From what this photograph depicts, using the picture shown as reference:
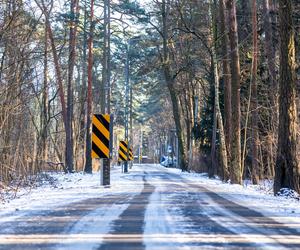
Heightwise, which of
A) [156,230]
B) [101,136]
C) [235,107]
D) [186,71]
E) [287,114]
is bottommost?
[156,230]

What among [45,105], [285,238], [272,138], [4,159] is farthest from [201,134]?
[285,238]

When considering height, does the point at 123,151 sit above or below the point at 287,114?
below

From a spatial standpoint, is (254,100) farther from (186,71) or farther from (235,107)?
(186,71)

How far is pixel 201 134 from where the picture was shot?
3575 centimetres

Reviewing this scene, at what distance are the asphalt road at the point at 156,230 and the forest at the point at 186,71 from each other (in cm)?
530

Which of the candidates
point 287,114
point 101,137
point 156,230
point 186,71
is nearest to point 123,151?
point 186,71

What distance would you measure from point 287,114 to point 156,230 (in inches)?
312

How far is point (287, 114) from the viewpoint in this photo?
14.4 m

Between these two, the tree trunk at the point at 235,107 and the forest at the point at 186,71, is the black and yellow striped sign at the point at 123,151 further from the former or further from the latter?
the tree trunk at the point at 235,107

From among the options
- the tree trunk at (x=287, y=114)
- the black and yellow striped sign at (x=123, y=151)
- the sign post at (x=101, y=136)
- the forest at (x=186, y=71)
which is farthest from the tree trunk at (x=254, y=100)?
the black and yellow striped sign at (x=123, y=151)

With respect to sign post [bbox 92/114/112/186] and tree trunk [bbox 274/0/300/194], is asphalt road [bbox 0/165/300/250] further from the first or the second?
sign post [bbox 92/114/112/186]

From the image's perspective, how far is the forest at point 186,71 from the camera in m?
16.4

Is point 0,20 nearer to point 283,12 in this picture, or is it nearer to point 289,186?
point 283,12

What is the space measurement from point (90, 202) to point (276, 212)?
4.43 metres
